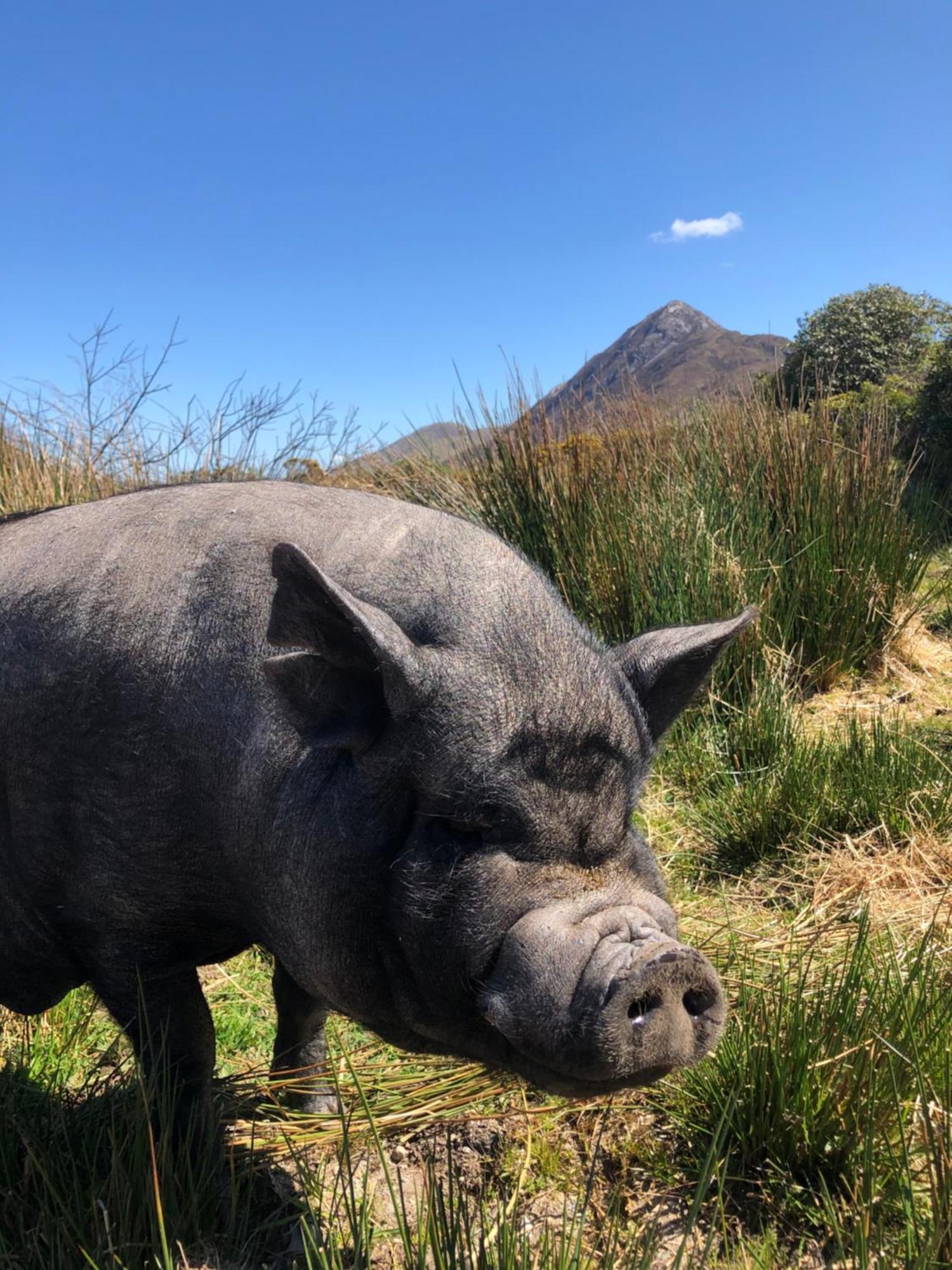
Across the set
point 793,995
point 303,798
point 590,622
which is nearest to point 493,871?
point 303,798

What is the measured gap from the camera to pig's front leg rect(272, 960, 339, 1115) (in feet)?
9.41

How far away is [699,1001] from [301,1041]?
1578 millimetres

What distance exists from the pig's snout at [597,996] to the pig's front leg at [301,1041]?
1.32 m

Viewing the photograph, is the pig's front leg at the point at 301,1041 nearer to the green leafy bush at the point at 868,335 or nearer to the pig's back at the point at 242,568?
the pig's back at the point at 242,568

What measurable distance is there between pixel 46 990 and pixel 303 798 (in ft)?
3.76

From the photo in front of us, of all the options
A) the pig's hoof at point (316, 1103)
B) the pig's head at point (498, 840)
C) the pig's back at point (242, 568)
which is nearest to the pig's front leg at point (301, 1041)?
the pig's hoof at point (316, 1103)

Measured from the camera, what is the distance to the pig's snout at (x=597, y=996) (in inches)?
63.1

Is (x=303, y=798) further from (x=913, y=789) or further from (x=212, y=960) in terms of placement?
(x=913, y=789)

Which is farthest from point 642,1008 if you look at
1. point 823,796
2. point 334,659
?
point 823,796

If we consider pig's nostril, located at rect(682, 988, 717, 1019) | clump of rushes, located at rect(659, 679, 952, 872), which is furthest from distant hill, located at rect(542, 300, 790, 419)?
pig's nostril, located at rect(682, 988, 717, 1019)

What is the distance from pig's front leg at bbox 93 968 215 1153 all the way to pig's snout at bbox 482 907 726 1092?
93 centimetres

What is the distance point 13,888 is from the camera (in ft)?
7.77

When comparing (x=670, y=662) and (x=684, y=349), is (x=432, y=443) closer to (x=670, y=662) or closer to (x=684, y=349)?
(x=670, y=662)

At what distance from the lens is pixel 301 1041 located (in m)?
2.91
